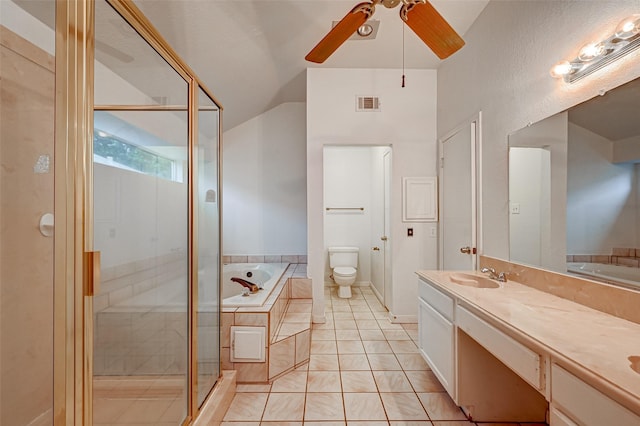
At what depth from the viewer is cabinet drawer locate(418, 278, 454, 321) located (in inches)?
62.7

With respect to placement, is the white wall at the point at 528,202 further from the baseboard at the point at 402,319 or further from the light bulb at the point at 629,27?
the baseboard at the point at 402,319

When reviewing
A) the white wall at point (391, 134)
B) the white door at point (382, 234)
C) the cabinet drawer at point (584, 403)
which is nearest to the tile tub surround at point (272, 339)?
the white wall at point (391, 134)

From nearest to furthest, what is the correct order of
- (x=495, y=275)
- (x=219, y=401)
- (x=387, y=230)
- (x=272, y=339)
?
(x=219, y=401) < (x=495, y=275) < (x=272, y=339) < (x=387, y=230)

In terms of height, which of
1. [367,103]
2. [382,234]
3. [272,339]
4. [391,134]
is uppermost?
[367,103]

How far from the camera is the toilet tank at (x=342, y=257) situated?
13.4ft

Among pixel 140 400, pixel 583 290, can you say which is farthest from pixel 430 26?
pixel 140 400

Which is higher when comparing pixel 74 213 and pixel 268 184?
pixel 268 184

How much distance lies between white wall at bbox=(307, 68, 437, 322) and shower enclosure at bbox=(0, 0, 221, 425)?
1308mm

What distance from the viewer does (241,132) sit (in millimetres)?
3674

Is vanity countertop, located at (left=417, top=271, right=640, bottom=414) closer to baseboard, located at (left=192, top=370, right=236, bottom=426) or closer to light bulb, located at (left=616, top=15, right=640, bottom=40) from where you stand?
light bulb, located at (left=616, top=15, right=640, bottom=40)

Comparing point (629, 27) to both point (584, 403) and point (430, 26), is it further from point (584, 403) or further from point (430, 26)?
point (584, 403)

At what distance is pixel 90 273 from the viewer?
31.7 inches

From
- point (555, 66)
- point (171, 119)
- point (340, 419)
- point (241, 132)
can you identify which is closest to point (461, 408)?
point (340, 419)

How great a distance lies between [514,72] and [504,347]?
68.1 inches
